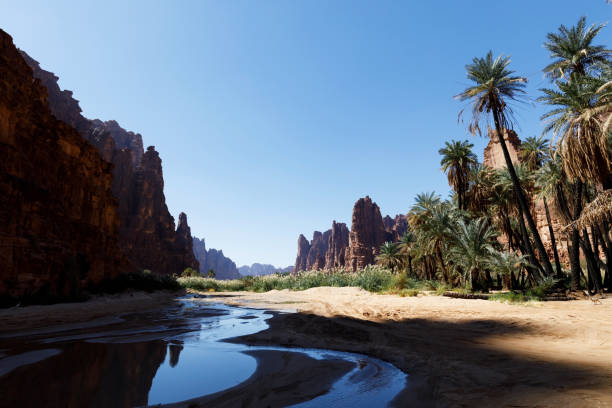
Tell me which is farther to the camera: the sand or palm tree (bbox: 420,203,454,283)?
palm tree (bbox: 420,203,454,283)

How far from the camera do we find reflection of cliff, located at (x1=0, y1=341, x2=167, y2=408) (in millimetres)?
2713

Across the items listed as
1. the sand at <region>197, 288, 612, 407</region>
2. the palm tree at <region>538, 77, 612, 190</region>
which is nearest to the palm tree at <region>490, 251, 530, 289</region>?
the palm tree at <region>538, 77, 612, 190</region>

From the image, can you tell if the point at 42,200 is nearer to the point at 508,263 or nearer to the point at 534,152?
the point at 508,263

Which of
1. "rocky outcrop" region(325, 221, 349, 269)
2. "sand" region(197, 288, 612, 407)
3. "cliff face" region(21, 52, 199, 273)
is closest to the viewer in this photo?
"sand" region(197, 288, 612, 407)

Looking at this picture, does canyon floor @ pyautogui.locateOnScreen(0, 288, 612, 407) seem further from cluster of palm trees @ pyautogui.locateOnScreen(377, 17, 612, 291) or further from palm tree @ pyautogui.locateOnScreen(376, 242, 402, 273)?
palm tree @ pyautogui.locateOnScreen(376, 242, 402, 273)

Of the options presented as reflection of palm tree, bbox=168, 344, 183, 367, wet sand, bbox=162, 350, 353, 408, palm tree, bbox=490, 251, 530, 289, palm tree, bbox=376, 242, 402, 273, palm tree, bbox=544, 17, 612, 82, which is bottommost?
reflection of palm tree, bbox=168, 344, 183, 367

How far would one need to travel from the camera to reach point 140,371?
372 centimetres

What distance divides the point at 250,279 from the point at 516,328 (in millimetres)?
40688

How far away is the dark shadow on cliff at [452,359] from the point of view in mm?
2717

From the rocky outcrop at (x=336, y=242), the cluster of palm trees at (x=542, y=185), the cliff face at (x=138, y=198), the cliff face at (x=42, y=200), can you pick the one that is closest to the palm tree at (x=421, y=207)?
the cluster of palm trees at (x=542, y=185)

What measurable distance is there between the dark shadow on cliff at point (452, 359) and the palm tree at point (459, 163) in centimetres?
2400

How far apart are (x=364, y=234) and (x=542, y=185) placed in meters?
106

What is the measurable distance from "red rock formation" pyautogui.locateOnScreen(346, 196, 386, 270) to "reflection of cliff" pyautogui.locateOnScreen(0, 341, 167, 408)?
122m

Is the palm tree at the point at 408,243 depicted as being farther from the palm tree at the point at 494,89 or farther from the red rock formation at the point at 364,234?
the red rock formation at the point at 364,234
